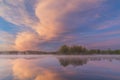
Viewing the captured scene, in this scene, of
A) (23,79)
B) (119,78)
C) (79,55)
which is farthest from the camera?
(79,55)

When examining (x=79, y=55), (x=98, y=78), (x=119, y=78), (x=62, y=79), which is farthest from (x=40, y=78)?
(x=79, y=55)

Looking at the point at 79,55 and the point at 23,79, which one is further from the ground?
the point at 79,55

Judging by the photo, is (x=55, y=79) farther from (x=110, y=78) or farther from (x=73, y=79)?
(x=110, y=78)

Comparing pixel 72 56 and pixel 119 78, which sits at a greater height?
pixel 72 56

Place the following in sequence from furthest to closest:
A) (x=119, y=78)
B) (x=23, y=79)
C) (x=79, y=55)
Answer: (x=79, y=55), (x=119, y=78), (x=23, y=79)

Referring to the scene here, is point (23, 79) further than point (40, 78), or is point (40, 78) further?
point (40, 78)

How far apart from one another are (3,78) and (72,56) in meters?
10.0

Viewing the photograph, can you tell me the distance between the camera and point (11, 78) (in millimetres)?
5277

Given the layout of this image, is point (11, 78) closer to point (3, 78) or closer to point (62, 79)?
point (3, 78)

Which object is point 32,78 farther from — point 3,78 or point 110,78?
point 110,78

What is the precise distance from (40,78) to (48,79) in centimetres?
24

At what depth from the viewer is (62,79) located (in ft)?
17.3

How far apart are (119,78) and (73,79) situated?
113 centimetres

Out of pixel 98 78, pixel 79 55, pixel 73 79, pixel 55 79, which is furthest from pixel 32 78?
pixel 79 55
